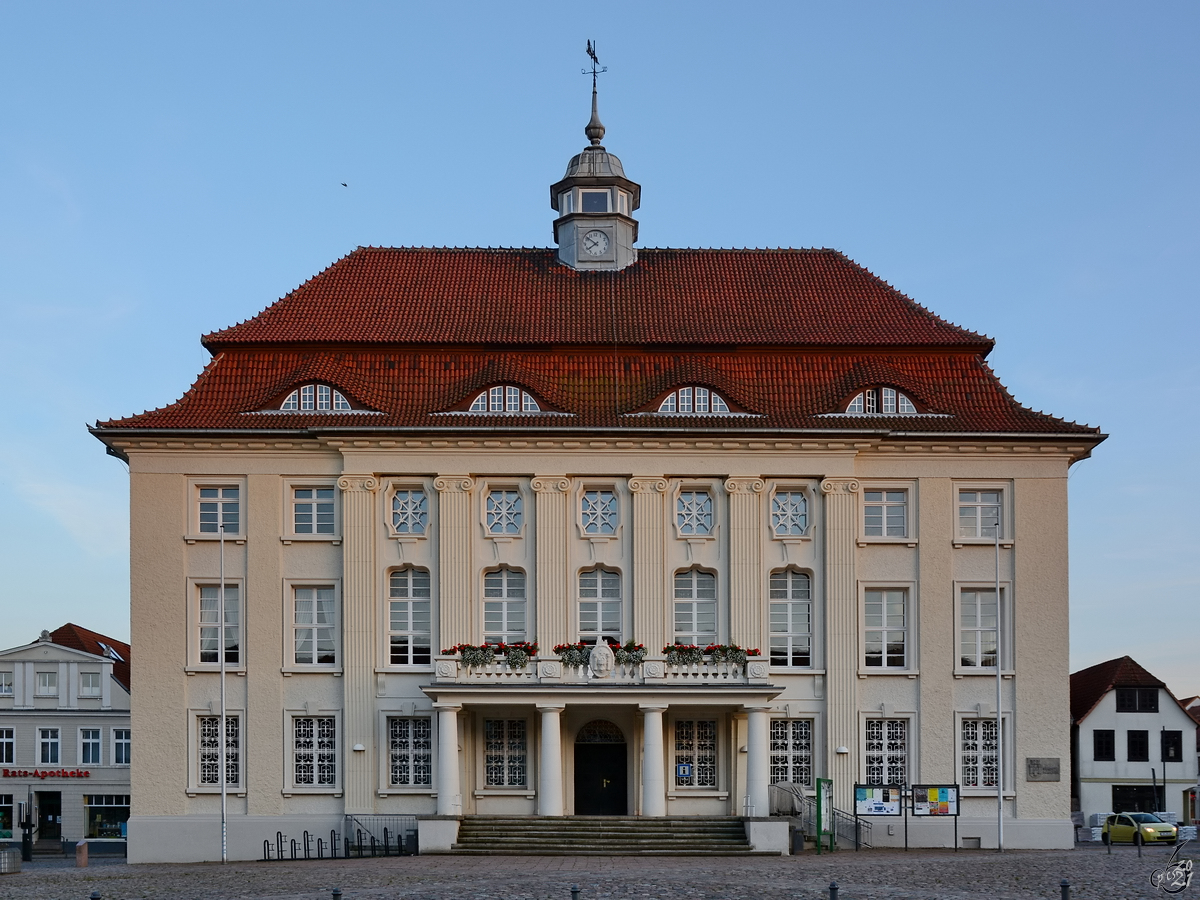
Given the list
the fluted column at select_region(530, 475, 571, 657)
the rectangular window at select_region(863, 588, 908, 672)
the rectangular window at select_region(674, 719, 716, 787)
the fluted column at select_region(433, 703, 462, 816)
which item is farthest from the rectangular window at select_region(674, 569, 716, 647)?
the fluted column at select_region(433, 703, 462, 816)

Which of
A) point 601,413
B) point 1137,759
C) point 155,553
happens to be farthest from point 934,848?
point 1137,759

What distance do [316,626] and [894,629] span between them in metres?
15.4

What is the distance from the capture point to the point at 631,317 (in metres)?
43.8

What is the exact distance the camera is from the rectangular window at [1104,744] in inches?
2704

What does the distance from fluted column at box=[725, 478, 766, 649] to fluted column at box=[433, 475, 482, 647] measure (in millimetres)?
6834

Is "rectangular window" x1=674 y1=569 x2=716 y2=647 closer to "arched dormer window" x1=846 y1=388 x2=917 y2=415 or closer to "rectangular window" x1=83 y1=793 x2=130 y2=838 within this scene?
"arched dormer window" x1=846 y1=388 x2=917 y2=415

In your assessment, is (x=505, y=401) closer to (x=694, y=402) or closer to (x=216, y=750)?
(x=694, y=402)

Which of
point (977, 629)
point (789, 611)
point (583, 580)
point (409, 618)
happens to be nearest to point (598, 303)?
point (583, 580)

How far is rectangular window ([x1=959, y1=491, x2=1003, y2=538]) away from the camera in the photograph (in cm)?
4159

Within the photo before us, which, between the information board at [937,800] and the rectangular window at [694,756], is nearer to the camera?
the information board at [937,800]

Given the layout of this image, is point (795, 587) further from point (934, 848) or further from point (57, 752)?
point (57, 752)

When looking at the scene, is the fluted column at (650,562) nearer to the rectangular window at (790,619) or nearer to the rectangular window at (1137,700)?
the rectangular window at (790,619)

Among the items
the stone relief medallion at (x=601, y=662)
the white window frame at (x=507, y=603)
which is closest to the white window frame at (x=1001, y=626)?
the stone relief medallion at (x=601, y=662)

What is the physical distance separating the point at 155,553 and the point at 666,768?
47.9 feet
